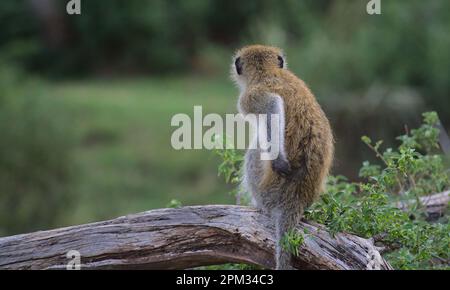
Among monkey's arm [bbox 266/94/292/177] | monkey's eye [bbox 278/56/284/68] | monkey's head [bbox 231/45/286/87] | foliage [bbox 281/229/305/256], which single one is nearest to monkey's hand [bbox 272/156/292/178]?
monkey's arm [bbox 266/94/292/177]

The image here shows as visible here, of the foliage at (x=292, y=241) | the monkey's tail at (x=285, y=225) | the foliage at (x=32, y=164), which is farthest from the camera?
the foliage at (x=32, y=164)

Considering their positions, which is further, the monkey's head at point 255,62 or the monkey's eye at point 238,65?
the monkey's eye at point 238,65

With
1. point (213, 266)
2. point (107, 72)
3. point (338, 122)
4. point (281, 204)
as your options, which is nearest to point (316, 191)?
point (281, 204)

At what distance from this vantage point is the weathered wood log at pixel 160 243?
468cm

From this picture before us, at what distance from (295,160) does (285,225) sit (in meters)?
0.44

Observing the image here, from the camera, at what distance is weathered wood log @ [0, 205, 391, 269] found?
4684mm

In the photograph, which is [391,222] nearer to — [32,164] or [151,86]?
[32,164]

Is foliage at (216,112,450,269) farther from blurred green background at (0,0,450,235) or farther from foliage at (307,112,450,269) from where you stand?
blurred green background at (0,0,450,235)

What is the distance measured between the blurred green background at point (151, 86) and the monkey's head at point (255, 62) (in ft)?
21.0

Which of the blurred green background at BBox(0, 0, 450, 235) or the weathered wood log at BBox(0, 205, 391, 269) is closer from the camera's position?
the weathered wood log at BBox(0, 205, 391, 269)

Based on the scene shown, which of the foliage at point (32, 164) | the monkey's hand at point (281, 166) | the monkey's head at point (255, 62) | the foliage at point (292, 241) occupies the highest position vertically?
the foliage at point (32, 164)

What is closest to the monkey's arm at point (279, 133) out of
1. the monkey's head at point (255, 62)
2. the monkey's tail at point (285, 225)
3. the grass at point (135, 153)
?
the monkey's tail at point (285, 225)

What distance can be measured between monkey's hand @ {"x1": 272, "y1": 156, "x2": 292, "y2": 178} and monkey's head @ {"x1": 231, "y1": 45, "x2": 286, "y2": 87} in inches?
33.3

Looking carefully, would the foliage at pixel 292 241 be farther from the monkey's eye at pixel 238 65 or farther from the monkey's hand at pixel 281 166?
the monkey's eye at pixel 238 65
